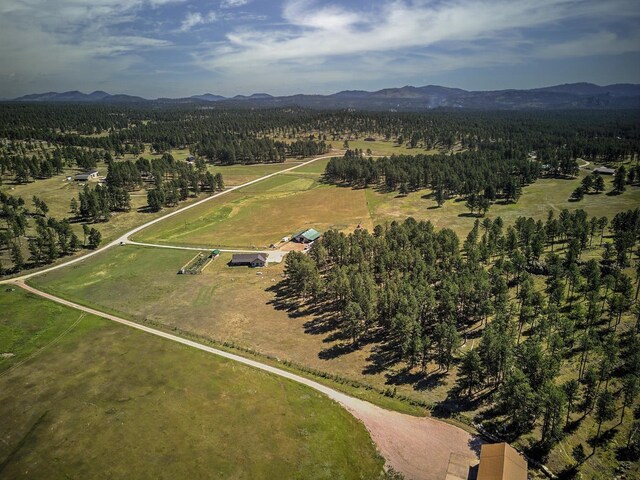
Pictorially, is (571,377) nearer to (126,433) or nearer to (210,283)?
(126,433)

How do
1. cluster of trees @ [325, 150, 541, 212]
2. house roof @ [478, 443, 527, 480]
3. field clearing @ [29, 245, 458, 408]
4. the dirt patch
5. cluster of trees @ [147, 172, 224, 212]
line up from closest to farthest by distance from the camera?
house roof @ [478, 443, 527, 480], the dirt patch, field clearing @ [29, 245, 458, 408], cluster of trees @ [147, 172, 224, 212], cluster of trees @ [325, 150, 541, 212]

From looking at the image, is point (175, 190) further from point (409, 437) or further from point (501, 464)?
point (501, 464)

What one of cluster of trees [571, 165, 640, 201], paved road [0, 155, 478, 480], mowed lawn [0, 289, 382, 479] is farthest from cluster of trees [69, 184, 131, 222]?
cluster of trees [571, 165, 640, 201]

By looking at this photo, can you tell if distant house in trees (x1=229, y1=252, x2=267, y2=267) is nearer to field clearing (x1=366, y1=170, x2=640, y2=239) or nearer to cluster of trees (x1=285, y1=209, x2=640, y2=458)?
cluster of trees (x1=285, y1=209, x2=640, y2=458)

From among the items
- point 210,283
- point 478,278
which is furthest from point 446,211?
point 210,283

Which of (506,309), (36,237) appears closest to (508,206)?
(506,309)
